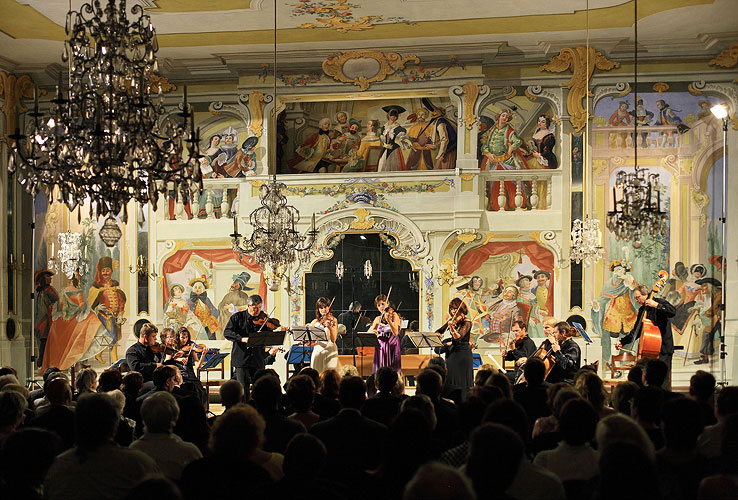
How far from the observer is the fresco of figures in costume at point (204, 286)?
13.9 meters

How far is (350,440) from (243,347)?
259 inches

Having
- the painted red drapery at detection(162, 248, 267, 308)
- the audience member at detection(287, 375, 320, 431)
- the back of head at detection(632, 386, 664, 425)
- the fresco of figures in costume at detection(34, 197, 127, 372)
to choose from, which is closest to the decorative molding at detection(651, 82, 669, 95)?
the painted red drapery at detection(162, 248, 267, 308)

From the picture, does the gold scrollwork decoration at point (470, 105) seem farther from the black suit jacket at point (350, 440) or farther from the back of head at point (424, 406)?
the black suit jacket at point (350, 440)

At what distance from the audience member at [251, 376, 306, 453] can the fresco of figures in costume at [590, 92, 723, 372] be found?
9145 mm

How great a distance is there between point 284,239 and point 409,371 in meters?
3.54

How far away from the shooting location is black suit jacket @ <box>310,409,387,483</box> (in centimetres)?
442

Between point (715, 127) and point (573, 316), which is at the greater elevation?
point (715, 127)

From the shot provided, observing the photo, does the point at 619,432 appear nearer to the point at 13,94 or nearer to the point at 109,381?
the point at 109,381

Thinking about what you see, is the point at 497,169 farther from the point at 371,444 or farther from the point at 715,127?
the point at 371,444

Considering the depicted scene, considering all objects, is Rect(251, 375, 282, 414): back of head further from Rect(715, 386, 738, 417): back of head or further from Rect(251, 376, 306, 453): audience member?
Rect(715, 386, 738, 417): back of head

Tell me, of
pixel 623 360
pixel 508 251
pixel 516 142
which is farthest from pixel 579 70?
pixel 623 360

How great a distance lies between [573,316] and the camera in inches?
516

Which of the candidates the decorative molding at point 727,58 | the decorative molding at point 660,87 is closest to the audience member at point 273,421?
the decorative molding at point 660,87

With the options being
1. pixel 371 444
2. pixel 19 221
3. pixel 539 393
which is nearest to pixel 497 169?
pixel 539 393
